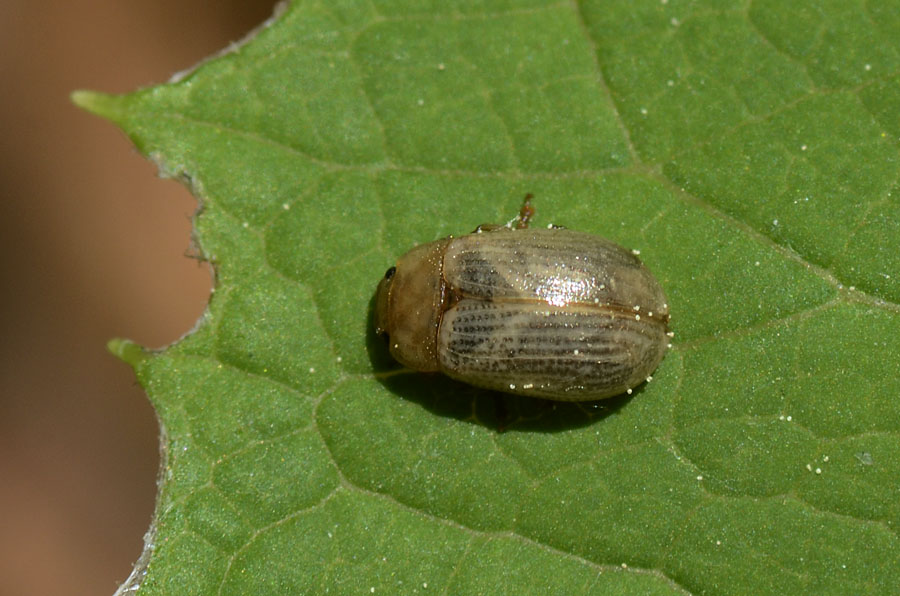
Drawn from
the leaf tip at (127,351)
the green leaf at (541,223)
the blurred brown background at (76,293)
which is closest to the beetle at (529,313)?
the green leaf at (541,223)

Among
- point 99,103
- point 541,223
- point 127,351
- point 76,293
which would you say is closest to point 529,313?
point 541,223

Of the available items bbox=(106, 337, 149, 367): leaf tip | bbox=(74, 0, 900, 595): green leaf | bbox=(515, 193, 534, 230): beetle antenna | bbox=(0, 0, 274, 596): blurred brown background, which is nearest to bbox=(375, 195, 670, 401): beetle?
bbox=(515, 193, 534, 230): beetle antenna

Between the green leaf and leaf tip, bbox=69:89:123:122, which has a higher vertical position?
leaf tip, bbox=69:89:123:122

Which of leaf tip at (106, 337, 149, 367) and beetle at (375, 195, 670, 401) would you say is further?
leaf tip at (106, 337, 149, 367)

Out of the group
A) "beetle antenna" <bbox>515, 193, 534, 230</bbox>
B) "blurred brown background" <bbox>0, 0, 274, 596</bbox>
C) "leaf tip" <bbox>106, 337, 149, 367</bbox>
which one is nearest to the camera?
"leaf tip" <bbox>106, 337, 149, 367</bbox>

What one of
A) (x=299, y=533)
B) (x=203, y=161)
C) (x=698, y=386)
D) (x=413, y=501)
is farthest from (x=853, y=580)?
(x=203, y=161)

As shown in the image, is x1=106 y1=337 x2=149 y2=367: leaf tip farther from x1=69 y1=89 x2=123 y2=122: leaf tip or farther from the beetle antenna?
the beetle antenna

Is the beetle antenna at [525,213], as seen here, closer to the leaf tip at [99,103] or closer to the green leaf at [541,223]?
the green leaf at [541,223]
